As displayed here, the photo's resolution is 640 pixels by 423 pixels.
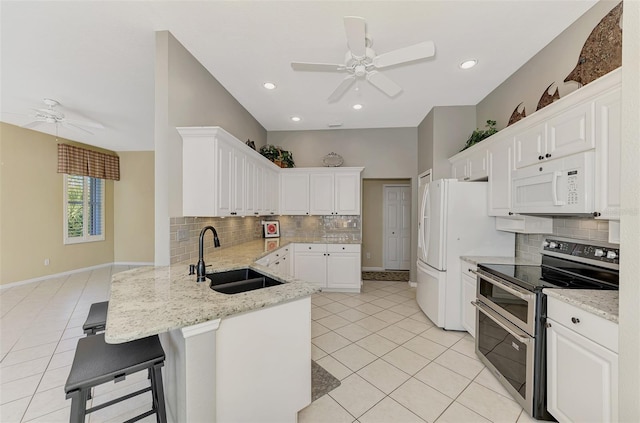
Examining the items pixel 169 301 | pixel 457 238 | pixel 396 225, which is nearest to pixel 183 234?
pixel 169 301

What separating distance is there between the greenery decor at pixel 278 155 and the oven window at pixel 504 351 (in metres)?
3.67

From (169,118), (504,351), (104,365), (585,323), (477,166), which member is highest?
(169,118)

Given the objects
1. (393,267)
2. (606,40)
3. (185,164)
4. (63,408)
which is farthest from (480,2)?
(393,267)

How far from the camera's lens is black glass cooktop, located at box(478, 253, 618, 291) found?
1.71 m

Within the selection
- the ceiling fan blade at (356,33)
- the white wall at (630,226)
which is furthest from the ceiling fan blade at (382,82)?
the white wall at (630,226)

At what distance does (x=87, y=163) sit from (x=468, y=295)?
7750 mm

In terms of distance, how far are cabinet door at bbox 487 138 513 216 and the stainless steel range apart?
506mm

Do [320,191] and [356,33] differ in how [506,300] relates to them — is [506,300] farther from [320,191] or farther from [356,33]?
[320,191]

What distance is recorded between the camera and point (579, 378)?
4.68 ft

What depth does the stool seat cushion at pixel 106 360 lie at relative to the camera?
1.13 m

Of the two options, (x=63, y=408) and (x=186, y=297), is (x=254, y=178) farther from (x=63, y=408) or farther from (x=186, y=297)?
(x=63, y=408)

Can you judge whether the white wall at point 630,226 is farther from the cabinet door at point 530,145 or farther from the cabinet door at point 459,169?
the cabinet door at point 459,169

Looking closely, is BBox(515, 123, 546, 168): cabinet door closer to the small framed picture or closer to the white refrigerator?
the white refrigerator

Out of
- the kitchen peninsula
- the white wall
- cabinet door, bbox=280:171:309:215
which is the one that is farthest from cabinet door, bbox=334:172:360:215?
the white wall
